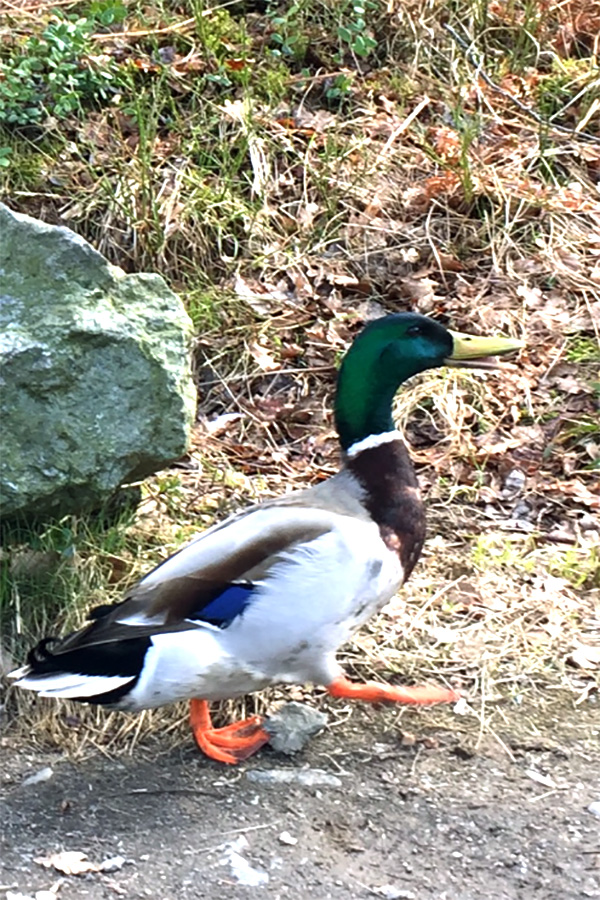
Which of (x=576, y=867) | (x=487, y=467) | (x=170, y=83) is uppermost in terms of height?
(x=170, y=83)

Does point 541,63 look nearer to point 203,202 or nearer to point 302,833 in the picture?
point 203,202

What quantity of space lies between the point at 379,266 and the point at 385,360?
2.28 m

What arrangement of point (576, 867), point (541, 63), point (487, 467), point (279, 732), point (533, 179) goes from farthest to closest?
point (541, 63) → point (533, 179) → point (487, 467) → point (279, 732) → point (576, 867)

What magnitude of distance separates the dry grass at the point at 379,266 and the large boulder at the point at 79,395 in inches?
11.5

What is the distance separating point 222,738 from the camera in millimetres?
3410

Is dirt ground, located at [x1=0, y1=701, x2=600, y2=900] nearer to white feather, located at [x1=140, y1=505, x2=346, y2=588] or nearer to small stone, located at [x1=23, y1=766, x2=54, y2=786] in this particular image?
small stone, located at [x1=23, y1=766, x2=54, y2=786]

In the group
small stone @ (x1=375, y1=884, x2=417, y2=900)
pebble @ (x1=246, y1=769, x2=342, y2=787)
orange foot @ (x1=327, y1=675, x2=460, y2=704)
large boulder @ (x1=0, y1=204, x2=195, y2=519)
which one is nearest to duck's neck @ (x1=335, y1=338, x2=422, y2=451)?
large boulder @ (x1=0, y1=204, x2=195, y2=519)

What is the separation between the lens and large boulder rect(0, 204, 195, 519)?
3641 millimetres

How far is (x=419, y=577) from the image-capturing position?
4168mm

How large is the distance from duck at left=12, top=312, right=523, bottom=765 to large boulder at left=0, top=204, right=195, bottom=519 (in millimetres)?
453

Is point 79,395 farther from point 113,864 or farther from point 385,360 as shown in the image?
point 113,864

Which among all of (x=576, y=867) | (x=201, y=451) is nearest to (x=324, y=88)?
(x=201, y=451)

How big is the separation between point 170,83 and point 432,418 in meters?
2.44

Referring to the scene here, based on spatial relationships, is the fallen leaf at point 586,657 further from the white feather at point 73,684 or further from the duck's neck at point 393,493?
the white feather at point 73,684
